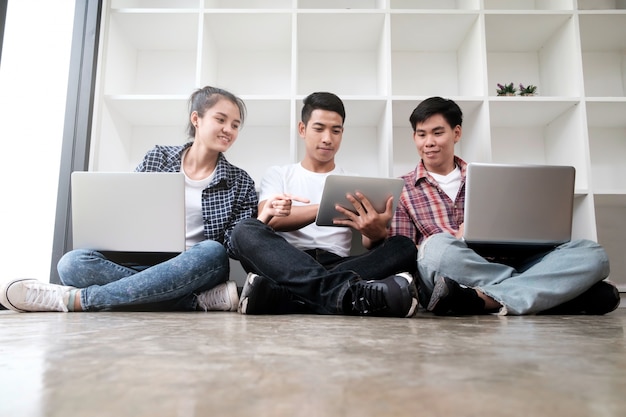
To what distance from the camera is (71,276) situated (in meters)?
1.21

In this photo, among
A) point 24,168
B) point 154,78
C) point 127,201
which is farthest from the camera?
point 154,78

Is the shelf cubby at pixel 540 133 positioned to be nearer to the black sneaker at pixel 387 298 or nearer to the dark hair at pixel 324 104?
the dark hair at pixel 324 104

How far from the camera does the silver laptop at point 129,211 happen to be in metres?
1.20

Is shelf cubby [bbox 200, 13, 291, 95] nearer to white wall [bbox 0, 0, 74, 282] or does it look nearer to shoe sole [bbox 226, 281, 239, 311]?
white wall [bbox 0, 0, 74, 282]

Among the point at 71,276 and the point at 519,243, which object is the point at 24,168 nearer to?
the point at 71,276

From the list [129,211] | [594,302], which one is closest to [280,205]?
[129,211]

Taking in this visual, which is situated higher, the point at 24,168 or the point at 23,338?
the point at 24,168

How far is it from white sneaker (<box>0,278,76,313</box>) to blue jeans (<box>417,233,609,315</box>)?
952 mm

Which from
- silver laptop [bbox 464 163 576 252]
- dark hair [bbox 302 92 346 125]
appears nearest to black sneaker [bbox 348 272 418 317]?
silver laptop [bbox 464 163 576 252]

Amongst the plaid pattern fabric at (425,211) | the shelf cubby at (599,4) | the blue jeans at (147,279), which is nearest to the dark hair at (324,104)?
the plaid pattern fabric at (425,211)

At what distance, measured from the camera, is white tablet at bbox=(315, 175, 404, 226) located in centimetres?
119

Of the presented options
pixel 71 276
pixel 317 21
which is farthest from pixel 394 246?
pixel 317 21

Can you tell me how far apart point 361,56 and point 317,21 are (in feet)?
1.19

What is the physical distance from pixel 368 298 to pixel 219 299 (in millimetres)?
485
